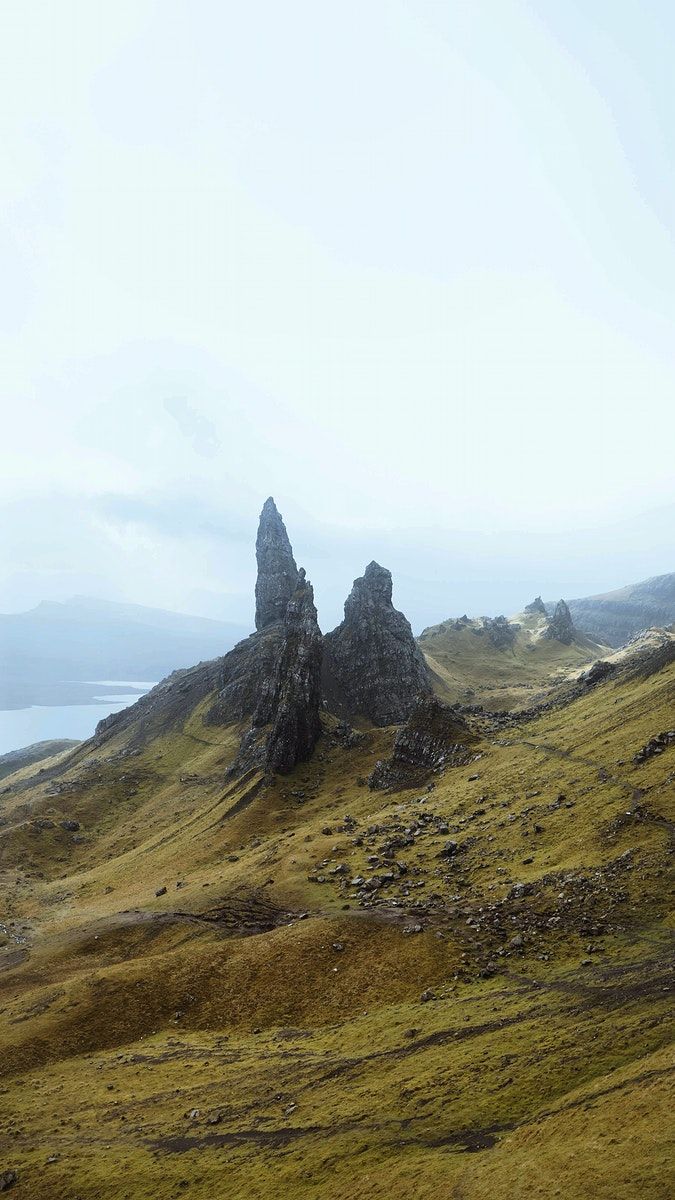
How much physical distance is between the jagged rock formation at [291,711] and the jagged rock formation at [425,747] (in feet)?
61.9

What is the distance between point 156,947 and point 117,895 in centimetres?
2750

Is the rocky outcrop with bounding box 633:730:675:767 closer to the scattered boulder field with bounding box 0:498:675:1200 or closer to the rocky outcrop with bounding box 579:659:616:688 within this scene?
the scattered boulder field with bounding box 0:498:675:1200

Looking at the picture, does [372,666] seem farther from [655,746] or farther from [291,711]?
[655,746]

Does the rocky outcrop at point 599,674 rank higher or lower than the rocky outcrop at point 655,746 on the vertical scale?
higher

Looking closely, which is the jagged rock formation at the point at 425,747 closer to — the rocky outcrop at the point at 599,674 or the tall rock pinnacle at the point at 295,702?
the tall rock pinnacle at the point at 295,702

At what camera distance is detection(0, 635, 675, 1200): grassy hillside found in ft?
87.1

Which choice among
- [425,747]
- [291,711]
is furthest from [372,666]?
[425,747]

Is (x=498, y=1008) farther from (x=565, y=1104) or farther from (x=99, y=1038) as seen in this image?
(x=99, y=1038)

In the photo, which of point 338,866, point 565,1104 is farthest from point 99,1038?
point 565,1104

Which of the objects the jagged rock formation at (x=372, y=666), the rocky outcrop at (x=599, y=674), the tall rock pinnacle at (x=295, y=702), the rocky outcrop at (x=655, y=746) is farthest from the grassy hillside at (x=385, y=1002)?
the jagged rock formation at (x=372, y=666)

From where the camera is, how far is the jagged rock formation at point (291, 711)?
10619 cm

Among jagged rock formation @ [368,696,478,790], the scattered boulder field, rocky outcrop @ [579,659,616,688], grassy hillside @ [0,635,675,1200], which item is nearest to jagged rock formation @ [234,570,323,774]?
the scattered boulder field

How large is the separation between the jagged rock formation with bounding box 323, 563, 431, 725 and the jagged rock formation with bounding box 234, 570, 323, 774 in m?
23.1

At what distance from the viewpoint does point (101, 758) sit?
168 meters
